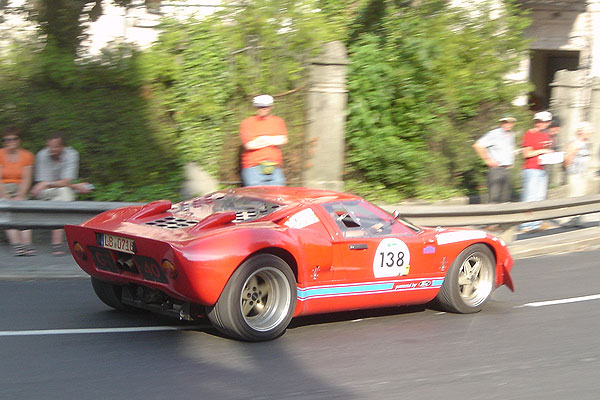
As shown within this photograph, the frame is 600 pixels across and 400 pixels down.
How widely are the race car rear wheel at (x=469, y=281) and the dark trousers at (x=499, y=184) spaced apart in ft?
15.4

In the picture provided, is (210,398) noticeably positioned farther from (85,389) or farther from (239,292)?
(239,292)

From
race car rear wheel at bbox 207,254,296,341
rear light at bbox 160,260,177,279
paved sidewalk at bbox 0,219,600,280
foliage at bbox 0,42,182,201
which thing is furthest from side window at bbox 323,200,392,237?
foliage at bbox 0,42,182,201

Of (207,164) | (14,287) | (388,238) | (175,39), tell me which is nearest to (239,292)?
(388,238)

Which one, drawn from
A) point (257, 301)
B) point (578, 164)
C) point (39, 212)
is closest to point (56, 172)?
point (39, 212)

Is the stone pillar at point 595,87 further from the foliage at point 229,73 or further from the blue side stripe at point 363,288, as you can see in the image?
the blue side stripe at point 363,288

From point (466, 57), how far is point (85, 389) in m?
10.4

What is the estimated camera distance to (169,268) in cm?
588

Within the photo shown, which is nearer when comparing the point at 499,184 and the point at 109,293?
the point at 109,293

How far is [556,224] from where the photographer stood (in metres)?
13.1

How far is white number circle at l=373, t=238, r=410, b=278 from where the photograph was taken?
7023 millimetres

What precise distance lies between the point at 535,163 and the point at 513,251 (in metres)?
1.99

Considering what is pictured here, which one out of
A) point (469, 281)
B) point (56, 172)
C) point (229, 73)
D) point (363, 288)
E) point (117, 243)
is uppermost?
point (229, 73)

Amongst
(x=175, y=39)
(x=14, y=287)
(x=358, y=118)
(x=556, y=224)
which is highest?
(x=175, y=39)

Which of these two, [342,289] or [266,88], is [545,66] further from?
[342,289]
